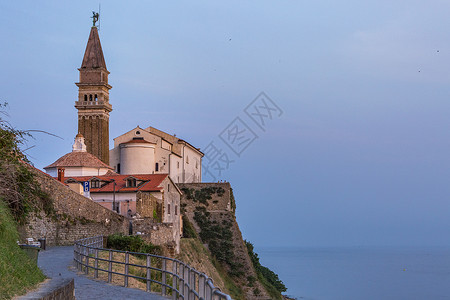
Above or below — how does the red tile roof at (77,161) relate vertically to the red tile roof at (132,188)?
above

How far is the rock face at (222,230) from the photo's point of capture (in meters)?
52.7

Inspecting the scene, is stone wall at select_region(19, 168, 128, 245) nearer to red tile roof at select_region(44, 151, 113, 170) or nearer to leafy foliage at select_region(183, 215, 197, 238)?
leafy foliage at select_region(183, 215, 197, 238)

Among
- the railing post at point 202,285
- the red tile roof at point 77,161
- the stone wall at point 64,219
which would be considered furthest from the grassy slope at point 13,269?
the red tile roof at point 77,161

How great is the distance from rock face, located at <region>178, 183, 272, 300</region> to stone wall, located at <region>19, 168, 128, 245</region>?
74.3 ft

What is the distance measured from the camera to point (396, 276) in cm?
12288

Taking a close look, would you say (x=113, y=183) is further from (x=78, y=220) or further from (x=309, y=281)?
(x=309, y=281)

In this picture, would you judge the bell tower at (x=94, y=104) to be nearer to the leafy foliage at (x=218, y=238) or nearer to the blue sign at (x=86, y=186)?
the leafy foliage at (x=218, y=238)

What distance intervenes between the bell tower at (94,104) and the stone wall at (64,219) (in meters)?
39.7

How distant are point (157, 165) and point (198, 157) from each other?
43.1 feet

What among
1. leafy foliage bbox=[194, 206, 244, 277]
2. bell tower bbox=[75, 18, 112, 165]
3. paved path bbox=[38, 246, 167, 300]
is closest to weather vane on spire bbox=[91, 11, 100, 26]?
bell tower bbox=[75, 18, 112, 165]

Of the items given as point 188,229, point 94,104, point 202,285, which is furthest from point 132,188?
point 202,285

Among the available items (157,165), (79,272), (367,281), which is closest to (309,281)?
(367,281)

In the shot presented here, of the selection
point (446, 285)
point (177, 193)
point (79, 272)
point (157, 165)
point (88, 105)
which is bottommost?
point (446, 285)

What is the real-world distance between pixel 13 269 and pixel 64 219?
17584 millimetres
